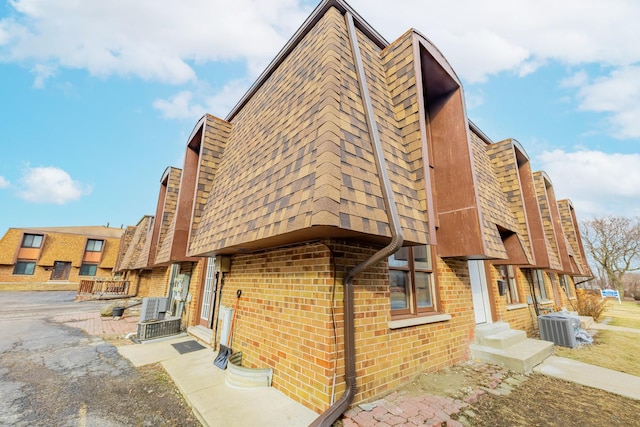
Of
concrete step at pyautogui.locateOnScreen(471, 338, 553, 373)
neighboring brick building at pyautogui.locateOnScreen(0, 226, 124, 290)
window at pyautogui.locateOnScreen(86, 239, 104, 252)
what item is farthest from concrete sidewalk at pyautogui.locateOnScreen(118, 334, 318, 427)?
window at pyautogui.locateOnScreen(86, 239, 104, 252)

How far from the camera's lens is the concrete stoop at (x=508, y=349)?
15.5 ft

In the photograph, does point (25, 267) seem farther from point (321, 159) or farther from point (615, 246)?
point (615, 246)

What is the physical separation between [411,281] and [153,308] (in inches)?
360

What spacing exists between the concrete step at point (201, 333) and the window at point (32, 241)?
1672 inches

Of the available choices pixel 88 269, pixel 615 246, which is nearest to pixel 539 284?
pixel 615 246

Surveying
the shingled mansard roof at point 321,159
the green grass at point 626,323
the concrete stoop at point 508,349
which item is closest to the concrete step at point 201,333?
the shingled mansard roof at point 321,159

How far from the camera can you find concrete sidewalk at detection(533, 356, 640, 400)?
3.96 m

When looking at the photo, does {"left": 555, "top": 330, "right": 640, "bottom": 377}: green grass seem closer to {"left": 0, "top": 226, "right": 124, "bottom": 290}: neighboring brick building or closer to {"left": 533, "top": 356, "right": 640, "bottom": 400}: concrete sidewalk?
{"left": 533, "top": 356, "right": 640, "bottom": 400}: concrete sidewalk

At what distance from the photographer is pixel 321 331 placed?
3.28m

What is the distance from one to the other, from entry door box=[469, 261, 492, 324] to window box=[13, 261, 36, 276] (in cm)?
4923

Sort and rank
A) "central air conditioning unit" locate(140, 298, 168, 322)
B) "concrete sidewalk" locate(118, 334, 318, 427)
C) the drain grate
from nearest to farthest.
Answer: "concrete sidewalk" locate(118, 334, 318, 427) → the drain grate → "central air conditioning unit" locate(140, 298, 168, 322)

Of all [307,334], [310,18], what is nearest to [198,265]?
[307,334]

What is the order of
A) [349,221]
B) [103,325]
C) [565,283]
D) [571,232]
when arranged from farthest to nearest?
1. [565,283]
2. [571,232]
3. [103,325]
4. [349,221]

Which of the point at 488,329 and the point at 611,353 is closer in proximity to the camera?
the point at 488,329
